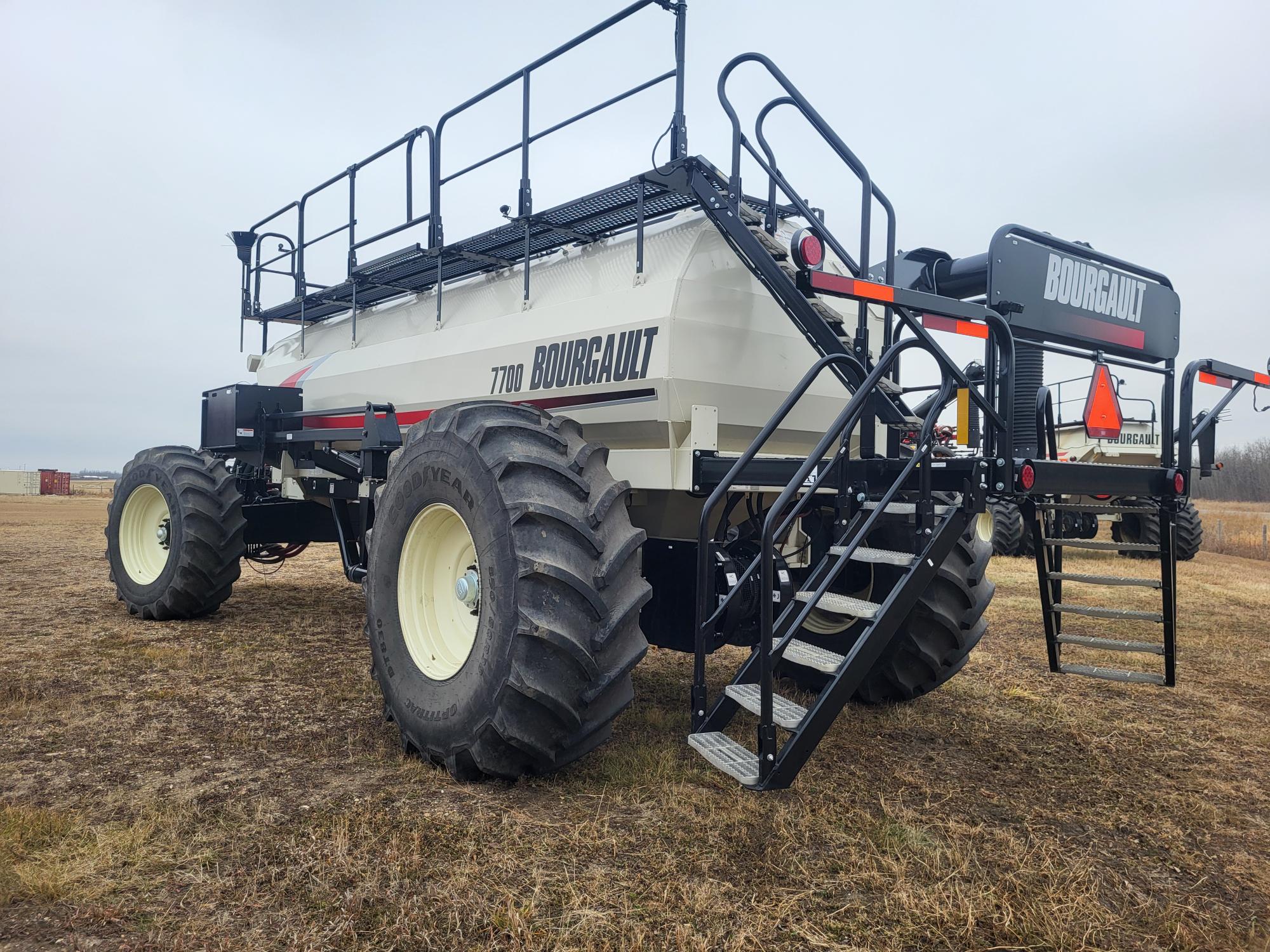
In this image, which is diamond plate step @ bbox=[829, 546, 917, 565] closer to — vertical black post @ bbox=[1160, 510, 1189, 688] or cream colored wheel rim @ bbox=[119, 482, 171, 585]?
vertical black post @ bbox=[1160, 510, 1189, 688]

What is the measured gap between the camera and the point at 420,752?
168 inches

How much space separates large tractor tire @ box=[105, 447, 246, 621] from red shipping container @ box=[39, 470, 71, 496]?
48876 mm

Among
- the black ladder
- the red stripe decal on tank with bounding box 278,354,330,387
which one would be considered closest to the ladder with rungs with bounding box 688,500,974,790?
the black ladder

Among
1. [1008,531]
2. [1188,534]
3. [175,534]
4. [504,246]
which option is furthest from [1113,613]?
[1188,534]

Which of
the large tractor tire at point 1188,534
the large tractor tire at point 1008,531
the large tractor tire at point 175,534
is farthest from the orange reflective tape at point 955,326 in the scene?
the large tractor tire at point 1188,534

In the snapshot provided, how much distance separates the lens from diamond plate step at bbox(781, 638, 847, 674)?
358 cm

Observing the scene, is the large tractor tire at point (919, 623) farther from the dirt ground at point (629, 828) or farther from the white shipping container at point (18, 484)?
the white shipping container at point (18, 484)

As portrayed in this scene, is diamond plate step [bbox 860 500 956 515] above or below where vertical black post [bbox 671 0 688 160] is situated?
below

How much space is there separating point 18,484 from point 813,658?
5718cm

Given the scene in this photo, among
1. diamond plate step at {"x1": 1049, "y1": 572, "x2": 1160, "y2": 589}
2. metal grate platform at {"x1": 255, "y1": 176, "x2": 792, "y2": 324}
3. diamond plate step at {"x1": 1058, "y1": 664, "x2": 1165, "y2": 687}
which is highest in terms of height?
metal grate platform at {"x1": 255, "y1": 176, "x2": 792, "y2": 324}

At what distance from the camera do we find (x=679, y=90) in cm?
465

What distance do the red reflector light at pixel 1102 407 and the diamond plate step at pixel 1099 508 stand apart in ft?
1.27

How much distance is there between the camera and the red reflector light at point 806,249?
4.11 metres

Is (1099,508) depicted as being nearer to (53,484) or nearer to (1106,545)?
(1106,545)
